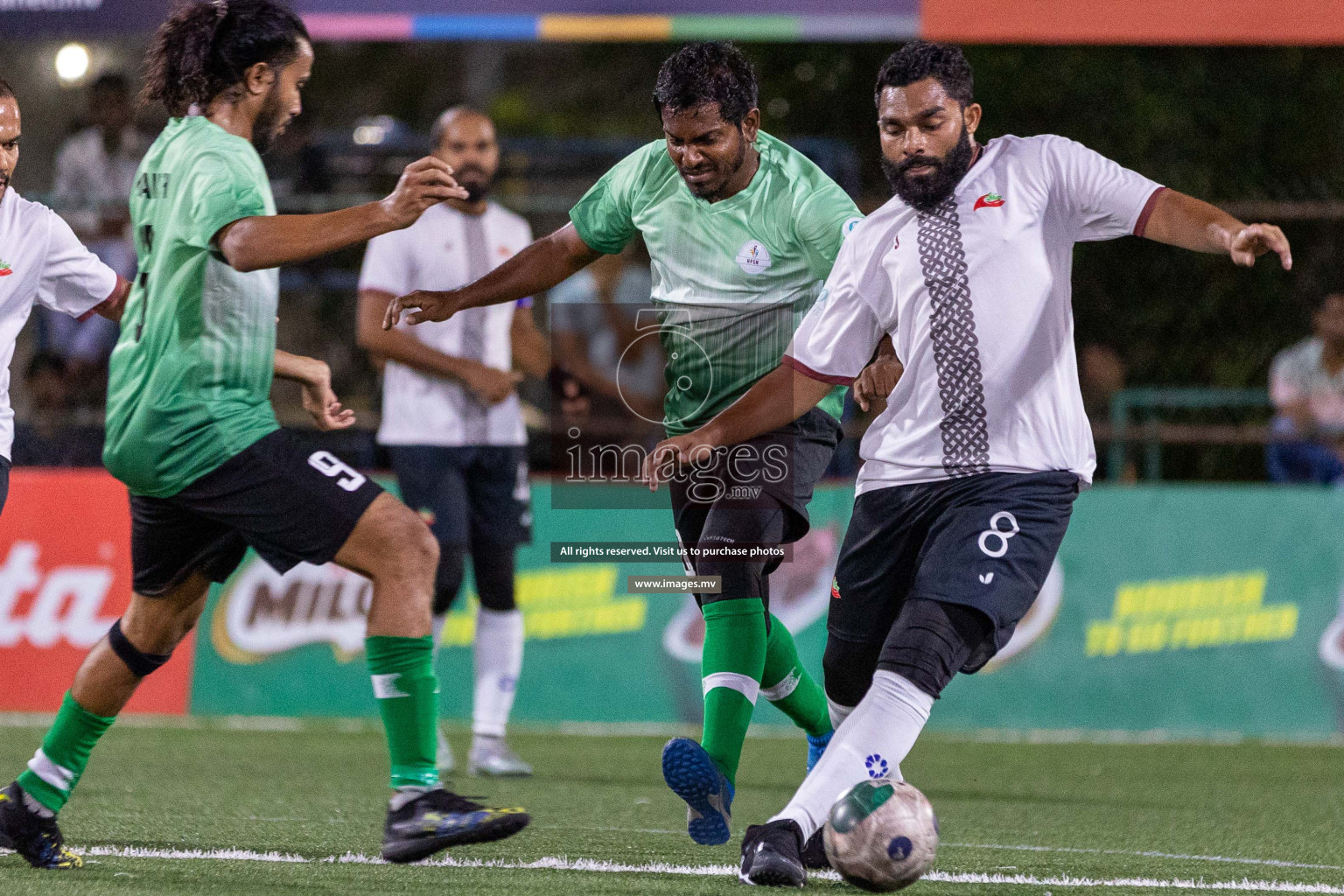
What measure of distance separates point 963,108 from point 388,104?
19.1 meters

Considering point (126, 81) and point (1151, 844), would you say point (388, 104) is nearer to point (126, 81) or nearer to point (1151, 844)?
point (126, 81)

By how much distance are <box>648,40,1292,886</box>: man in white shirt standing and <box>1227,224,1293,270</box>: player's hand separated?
97mm

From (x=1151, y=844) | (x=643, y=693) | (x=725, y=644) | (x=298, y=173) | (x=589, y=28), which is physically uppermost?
(x=589, y=28)

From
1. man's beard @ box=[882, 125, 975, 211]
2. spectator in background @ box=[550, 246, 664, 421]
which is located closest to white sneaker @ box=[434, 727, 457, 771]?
man's beard @ box=[882, 125, 975, 211]

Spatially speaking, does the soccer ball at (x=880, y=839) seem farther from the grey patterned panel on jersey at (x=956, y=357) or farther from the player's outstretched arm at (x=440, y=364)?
the player's outstretched arm at (x=440, y=364)

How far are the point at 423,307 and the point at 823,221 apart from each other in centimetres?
114

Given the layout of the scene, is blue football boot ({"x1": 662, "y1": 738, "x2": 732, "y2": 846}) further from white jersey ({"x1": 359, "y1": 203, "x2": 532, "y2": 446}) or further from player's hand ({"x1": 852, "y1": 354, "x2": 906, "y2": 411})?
white jersey ({"x1": 359, "y1": 203, "x2": 532, "y2": 446})

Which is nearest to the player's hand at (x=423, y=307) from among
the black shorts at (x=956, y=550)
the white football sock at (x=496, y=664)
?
the black shorts at (x=956, y=550)

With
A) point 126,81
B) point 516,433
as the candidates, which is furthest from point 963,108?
point 126,81

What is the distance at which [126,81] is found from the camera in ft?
36.6

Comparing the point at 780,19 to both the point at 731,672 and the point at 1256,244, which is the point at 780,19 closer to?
the point at 731,672

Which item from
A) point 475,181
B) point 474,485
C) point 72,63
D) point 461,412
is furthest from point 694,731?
point 72,63

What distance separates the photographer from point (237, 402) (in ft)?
14.2

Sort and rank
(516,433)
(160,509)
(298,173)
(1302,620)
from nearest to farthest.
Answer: (160,509) < (516,433) < (1302,620) < (298,173)
